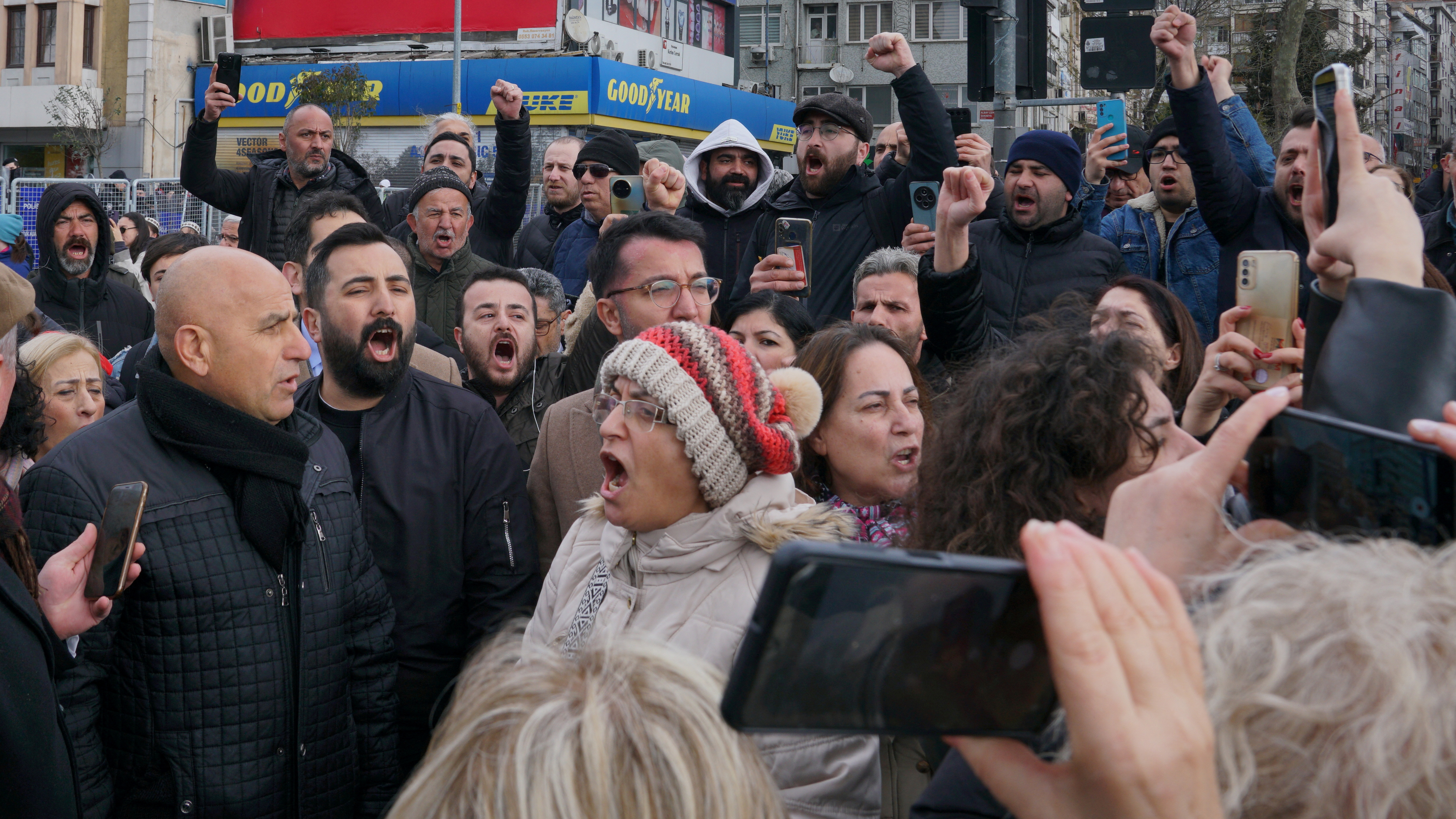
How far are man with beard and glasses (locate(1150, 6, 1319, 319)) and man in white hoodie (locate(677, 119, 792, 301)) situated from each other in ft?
5.97

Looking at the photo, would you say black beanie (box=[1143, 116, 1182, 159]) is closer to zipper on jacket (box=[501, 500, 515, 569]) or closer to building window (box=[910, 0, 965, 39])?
zipper on jacket (box=[501, 500, 515, 569])

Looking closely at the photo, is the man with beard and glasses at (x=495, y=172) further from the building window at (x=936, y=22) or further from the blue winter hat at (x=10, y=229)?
the building window at (x=936, y=22)

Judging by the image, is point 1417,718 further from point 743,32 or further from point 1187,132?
point 743,32

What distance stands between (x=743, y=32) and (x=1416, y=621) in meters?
49.6

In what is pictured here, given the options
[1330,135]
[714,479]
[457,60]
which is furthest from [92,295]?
[457,60]

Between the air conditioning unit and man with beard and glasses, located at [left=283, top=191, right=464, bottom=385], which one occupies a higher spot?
the air conditioning unit

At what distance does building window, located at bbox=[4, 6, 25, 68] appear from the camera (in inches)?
1417

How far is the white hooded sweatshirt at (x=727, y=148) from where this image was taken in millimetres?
5492

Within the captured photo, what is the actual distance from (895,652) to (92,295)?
7260mm

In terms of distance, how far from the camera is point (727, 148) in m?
5.50

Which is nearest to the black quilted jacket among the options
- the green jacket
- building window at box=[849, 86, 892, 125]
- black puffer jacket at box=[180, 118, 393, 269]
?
the green jacket

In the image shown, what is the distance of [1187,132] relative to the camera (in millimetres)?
4652

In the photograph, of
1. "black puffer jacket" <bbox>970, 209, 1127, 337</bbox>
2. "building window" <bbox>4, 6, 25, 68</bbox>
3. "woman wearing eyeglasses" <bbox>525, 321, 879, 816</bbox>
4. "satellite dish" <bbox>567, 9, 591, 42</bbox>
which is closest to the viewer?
"woman wearing eyeglasses" <bbox>525, 321, 879, 816</bbox>

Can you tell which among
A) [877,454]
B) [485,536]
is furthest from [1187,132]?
[485,536]
